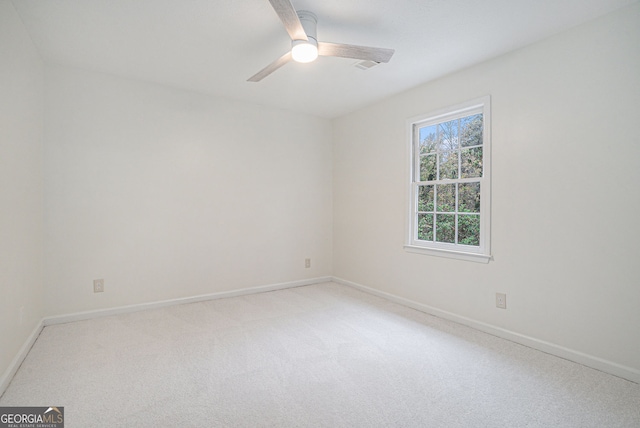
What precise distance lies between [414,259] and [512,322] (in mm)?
1136

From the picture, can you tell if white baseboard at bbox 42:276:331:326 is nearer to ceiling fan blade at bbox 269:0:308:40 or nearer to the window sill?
the window sill

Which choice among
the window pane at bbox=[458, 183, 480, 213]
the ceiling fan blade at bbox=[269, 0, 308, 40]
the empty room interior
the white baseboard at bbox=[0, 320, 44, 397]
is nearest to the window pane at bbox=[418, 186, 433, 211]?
the empty room interior

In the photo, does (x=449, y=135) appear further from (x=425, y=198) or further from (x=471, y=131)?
(x=425, y=198)

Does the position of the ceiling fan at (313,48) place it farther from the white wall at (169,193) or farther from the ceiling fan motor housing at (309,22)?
the white wall at (169,193)

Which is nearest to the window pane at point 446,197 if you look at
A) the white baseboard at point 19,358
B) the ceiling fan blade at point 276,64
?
the ceiling fan blade at point 276,64

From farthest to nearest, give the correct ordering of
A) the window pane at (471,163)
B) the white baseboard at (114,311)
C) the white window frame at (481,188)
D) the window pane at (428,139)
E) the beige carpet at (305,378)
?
1. the window pane at (428,139)
2. the window pane at (471,163)
3. the white window frame at (481,188)
4. the white baseboard at (114,311)
5. the beige carpet at (305,378)

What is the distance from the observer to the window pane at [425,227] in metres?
3.54

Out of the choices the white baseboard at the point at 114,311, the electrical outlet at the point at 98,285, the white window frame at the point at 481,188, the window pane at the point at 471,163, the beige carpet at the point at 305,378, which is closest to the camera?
the beige carpet at the point at 305,378

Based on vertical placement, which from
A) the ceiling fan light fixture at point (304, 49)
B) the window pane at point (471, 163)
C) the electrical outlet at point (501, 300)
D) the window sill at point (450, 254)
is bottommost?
the electrical outlet at point (501, 300)

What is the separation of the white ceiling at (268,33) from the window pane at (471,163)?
0.82 meters

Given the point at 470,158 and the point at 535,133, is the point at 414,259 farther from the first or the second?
the point at 535,133

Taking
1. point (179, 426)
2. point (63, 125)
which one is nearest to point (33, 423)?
point (179, 426)

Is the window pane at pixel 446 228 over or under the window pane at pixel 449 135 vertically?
under

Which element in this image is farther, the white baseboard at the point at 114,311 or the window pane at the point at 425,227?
the window pane at the point at 425,227
